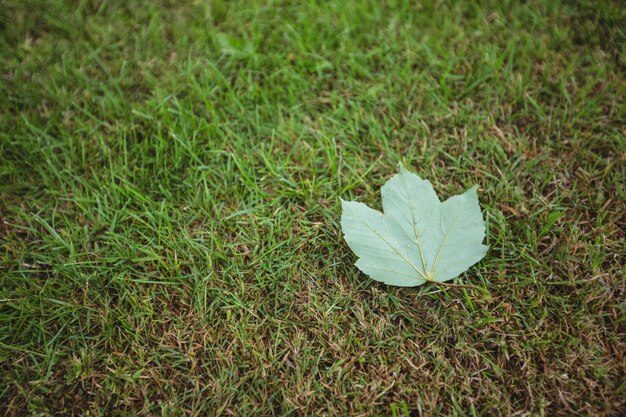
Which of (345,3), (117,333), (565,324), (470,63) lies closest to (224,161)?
(117,333)

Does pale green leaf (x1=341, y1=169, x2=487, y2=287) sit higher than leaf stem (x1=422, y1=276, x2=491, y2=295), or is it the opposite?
pale green leaf (x1=341, y1=169, x2=487, y2=287)

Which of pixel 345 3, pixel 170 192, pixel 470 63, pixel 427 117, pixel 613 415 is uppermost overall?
pixel 345 3

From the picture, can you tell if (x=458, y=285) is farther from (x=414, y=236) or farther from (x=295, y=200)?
(x=295, y=200)

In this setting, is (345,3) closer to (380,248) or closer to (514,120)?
(514,120)

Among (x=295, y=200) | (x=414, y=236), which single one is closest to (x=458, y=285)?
(x=414, y=236)

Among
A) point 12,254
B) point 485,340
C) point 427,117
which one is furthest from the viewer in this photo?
point 427,117

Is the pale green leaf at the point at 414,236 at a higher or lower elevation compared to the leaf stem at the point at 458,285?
higher
